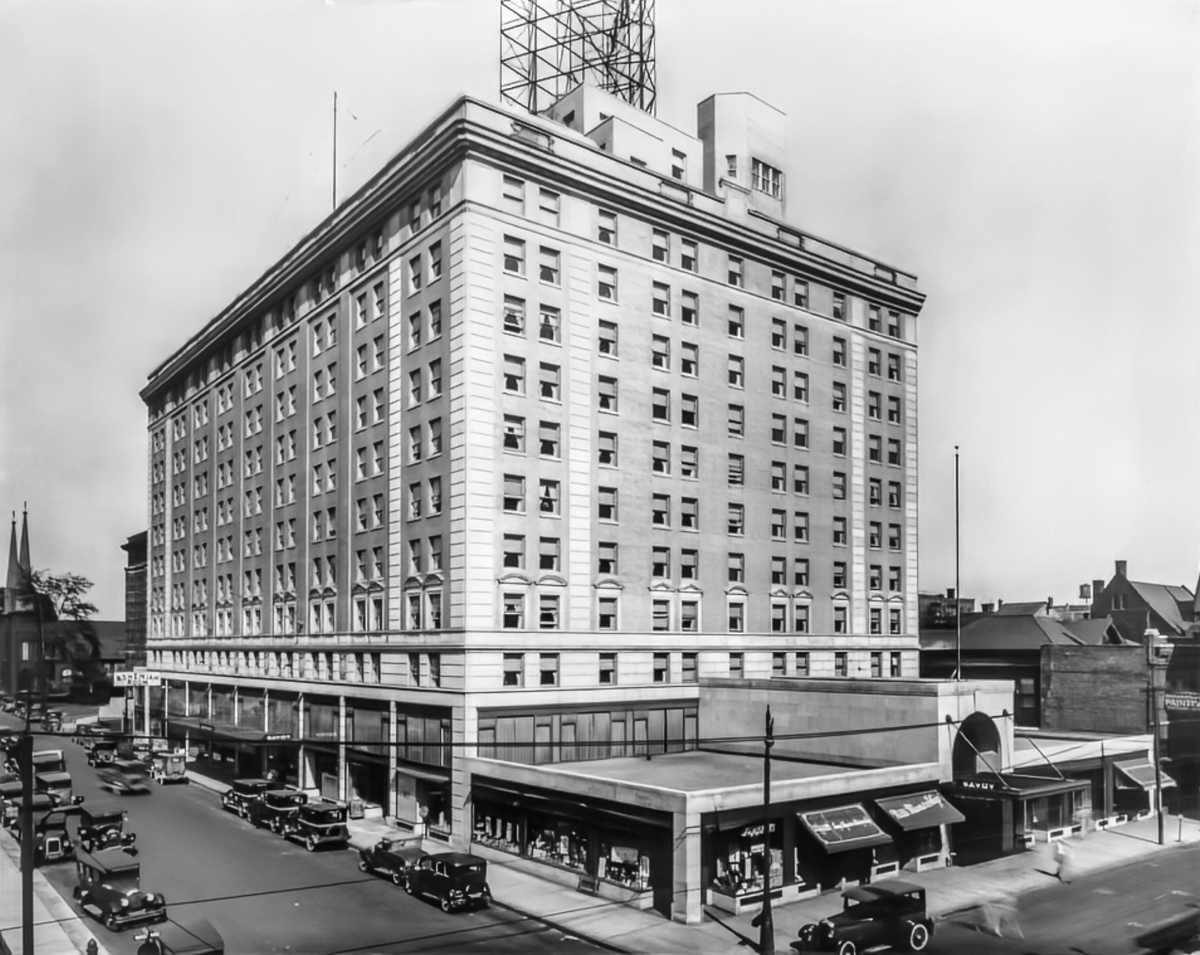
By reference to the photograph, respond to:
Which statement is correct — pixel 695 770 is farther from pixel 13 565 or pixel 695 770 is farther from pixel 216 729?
pixel 216 729

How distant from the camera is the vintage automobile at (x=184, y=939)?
24.6 m

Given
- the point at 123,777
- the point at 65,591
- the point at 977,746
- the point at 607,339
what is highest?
the point at 607,339

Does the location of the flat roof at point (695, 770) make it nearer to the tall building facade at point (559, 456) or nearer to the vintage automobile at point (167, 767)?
the tall building facade at point (559, 456)

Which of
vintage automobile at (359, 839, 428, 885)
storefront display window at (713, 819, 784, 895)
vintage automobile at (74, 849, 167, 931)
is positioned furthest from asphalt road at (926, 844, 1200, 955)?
vintage automobile at (74, 849, 167, 931)

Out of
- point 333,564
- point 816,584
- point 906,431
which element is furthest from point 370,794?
point 906,431

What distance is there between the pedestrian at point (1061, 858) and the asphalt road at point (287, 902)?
16140 millimetres

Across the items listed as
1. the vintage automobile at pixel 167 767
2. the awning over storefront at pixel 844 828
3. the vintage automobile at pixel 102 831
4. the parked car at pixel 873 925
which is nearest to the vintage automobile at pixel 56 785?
the vintage automobile at pixel 102 831

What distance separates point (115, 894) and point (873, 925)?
20345mm

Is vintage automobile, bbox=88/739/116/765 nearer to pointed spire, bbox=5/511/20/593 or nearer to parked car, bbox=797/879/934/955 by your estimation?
pointed spire, bbox=5/511/20/593

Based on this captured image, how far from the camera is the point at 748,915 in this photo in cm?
2805

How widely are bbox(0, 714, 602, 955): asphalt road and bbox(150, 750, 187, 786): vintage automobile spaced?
7906 millimetres

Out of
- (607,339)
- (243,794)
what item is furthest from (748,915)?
(607,339)

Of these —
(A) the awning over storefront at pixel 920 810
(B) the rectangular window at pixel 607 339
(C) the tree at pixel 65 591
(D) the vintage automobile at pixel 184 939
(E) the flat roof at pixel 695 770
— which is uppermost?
(B) the rectangular window at pixel 607 339

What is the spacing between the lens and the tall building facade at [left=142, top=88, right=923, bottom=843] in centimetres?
3762
